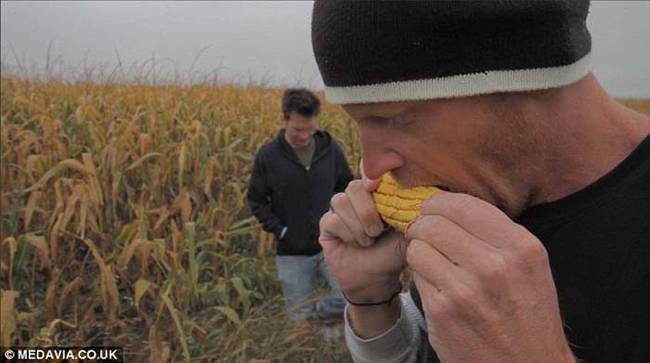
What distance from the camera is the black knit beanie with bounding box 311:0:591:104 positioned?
795 millimetres

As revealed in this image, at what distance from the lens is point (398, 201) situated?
96 centimetres

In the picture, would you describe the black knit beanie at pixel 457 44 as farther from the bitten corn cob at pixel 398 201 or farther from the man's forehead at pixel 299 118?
the man's forehead at pixel 299 118

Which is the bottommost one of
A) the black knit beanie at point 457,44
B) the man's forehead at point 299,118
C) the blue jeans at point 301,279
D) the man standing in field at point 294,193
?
the blue jeans at point 301,279

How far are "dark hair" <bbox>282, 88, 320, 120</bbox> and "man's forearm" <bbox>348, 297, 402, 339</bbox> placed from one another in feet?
7.26

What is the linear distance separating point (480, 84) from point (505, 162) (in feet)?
0.43

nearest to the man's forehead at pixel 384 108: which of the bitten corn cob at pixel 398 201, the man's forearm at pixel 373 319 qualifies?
the bitten corn cob at pixel 398 201

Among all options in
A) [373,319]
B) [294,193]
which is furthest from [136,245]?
[373,319]

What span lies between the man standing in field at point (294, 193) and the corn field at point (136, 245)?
265mm

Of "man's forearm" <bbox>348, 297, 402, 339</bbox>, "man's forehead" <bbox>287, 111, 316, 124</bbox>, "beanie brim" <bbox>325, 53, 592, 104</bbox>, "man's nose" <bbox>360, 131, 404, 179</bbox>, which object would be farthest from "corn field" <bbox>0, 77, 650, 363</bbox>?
"beanie brim" <bbox>325, 53, 592, 104</bbox>

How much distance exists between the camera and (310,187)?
11.1ft

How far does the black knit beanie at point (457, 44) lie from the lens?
80 cm

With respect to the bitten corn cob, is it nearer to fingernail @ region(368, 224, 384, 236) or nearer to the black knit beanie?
fingernail @ region(368, 224, 384, 236)

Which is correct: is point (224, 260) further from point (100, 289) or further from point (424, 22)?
point (424, 22)

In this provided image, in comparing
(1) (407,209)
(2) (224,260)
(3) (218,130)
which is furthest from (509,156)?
(3) (218,130)
